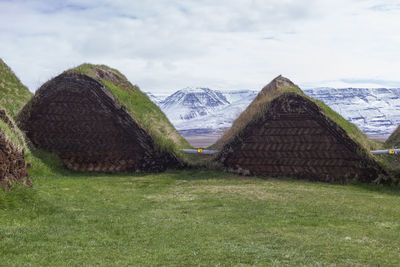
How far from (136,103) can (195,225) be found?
12089mm

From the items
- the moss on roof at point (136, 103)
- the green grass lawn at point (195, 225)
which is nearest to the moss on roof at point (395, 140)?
the green grass lawn at point (195, 225)

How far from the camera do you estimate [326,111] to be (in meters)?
17.1

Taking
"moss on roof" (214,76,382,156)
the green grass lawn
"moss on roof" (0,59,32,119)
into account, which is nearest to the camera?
the green grass lawn

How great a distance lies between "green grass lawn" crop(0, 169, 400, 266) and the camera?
6730 millimetres

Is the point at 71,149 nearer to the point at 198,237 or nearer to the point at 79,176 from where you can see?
the point at 79,176

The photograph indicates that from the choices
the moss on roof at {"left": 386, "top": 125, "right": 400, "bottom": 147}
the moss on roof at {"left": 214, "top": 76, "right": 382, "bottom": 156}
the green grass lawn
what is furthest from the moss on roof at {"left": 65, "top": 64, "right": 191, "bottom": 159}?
the moss on roof at {"left": 386, "top": 125, "right": 400, "bottom": 147}

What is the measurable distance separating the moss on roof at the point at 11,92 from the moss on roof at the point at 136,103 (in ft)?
14.3

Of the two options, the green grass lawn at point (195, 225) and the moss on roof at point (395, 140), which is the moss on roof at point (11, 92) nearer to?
the green grass lawn at point (195, 225)

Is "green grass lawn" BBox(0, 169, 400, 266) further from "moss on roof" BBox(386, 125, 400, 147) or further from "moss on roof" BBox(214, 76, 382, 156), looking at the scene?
"moss on roof" BBox(386, 125, 400, 147)

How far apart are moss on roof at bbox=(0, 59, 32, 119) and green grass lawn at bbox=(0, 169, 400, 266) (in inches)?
334

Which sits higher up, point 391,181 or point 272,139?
point 272,139

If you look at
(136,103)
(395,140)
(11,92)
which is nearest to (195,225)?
(136,103)

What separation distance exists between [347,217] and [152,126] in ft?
33.9

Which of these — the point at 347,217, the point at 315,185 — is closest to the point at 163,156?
the point at 315,185
